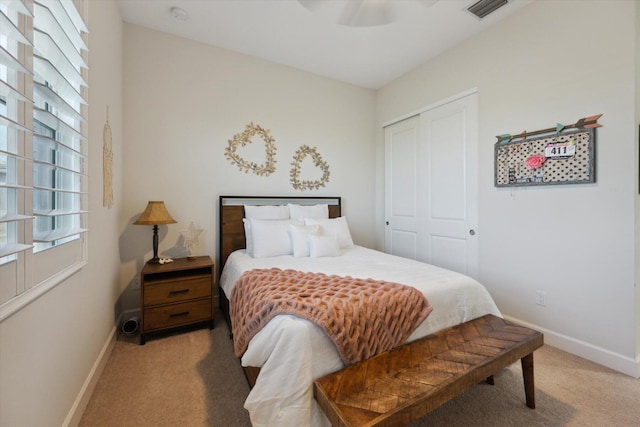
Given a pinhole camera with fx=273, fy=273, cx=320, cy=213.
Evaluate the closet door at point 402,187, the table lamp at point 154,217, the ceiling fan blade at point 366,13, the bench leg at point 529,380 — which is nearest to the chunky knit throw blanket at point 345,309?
the bench leg at point 529,380

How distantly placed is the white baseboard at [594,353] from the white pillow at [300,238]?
81.8 inches

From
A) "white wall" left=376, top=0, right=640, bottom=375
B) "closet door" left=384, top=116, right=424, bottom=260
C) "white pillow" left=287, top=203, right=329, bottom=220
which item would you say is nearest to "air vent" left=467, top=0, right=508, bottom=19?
"white wall" left=376, top=0, right=640, bottom=375

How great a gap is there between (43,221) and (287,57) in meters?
2.80

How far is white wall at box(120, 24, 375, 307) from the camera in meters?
2.60

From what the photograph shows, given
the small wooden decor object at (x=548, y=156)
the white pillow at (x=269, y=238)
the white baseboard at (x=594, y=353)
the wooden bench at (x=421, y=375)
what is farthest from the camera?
the white pillow at (x=269, y=238)

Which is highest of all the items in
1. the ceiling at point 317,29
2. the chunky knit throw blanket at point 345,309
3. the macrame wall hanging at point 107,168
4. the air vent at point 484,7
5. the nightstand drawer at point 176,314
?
the ceiling at point 317,29

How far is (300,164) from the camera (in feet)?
11.2

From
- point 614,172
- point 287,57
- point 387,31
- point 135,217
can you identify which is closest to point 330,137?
point 287,57

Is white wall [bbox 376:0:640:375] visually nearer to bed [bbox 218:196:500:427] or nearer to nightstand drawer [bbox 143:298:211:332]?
bed [bbox 218:196:500:427]

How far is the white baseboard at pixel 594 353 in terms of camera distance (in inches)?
72.4

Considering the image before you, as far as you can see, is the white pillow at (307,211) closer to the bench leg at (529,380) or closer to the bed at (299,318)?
the bed at (299,318)

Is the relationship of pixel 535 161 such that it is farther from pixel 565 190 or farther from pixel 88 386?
pixel 88 386

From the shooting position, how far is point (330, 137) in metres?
3.65

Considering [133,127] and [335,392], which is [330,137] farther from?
[335,392]
